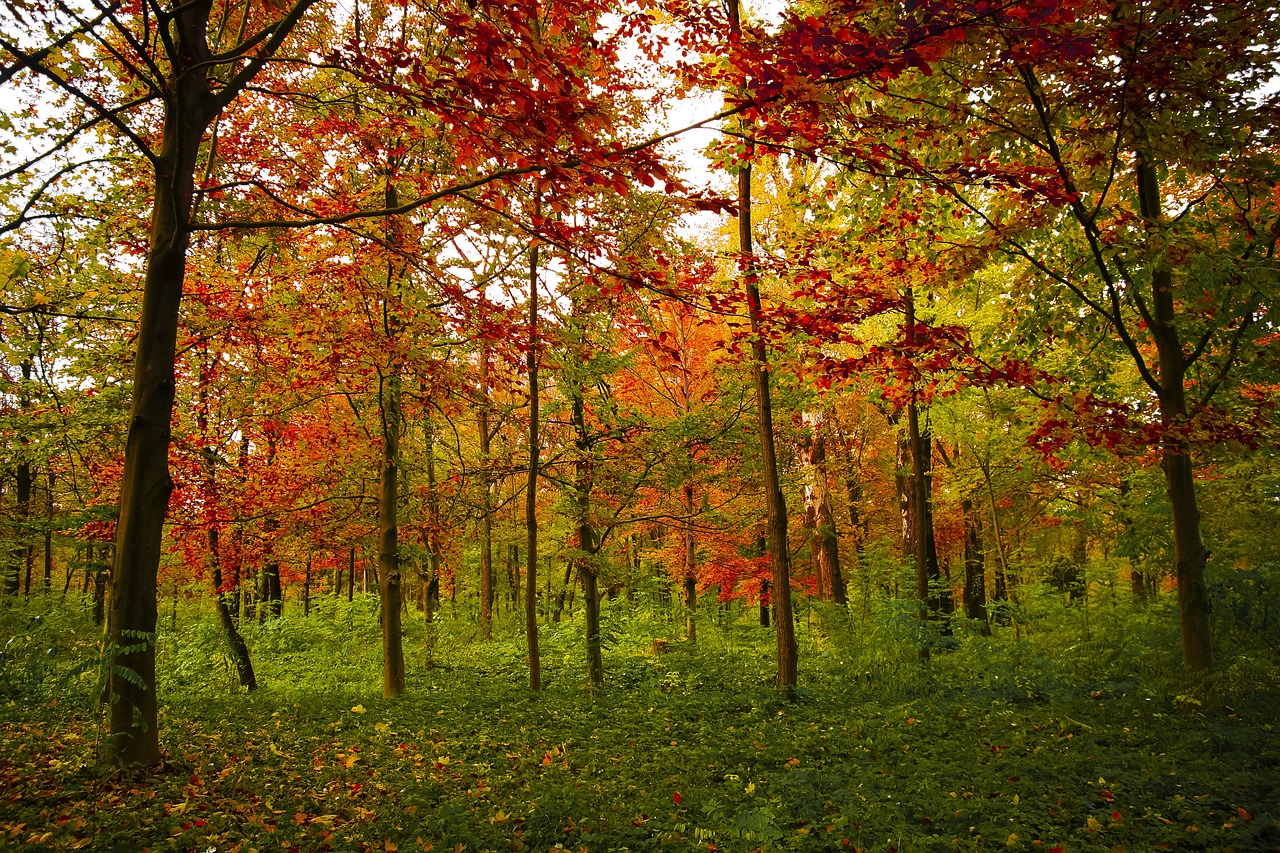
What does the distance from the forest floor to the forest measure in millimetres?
51

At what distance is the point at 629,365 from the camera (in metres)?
10.6

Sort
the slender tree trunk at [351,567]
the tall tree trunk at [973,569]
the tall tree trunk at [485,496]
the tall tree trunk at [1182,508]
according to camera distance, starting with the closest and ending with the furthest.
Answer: the tall tree trunk at [1182,508]
the tall tree trunk at [485,496]
the tall tree trunk at [973,569]
the slender tree trunk at [351,567]

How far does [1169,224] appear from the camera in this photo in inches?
227

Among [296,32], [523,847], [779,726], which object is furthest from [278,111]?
[779,726]

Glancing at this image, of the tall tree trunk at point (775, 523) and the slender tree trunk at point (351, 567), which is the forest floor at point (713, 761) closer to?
the tall tree trunk at point (775, 523)

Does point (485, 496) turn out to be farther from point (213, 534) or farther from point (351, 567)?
point (351, 567)

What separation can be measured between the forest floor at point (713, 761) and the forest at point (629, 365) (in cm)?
5

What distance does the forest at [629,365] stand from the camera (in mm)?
3953

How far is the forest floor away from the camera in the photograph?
12.2 feet

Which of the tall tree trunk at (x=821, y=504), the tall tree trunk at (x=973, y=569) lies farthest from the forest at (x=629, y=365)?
the tall tree trunk at (x=973, y=569)

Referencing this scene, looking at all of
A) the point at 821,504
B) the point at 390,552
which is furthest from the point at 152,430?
the point at 821,504

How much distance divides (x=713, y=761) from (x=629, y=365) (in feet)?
22.0

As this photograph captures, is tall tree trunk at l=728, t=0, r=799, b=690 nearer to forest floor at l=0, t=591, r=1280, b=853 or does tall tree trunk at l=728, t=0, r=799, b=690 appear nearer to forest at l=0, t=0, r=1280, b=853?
forest at l=0, t=0, r=1280, b=853

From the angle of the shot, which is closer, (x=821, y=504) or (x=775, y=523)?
(x=775, y=523)
